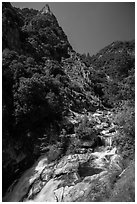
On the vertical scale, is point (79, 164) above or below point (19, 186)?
above

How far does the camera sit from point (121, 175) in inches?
543

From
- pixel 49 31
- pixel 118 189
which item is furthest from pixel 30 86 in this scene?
pixel 49 31

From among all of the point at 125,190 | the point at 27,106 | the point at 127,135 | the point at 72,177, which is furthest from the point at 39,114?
the point at 125,190

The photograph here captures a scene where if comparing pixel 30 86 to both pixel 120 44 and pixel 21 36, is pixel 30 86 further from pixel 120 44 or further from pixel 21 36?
pixel 120 44

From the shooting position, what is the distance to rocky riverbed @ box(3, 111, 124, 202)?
45.8 feet

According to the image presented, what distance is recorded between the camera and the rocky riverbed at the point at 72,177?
1395cm

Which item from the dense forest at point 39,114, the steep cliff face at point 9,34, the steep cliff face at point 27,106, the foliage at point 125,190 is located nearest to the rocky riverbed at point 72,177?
the dense forest at point 39,114

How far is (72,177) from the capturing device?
15.4 m

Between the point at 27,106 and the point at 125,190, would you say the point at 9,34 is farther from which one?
the point at 125,190

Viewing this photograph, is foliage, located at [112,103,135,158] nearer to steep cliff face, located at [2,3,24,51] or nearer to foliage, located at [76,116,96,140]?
foliage, located at [76,116,96,140]

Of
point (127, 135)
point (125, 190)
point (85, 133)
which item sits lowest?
point (125, 190)

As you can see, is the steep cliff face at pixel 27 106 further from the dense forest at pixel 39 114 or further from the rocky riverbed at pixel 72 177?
the rocky riverbed at pixel 72 177

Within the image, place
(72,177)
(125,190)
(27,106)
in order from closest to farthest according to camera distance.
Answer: (125,190) < (72,177) < (27,106)

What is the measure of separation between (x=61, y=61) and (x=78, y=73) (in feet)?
14.4
